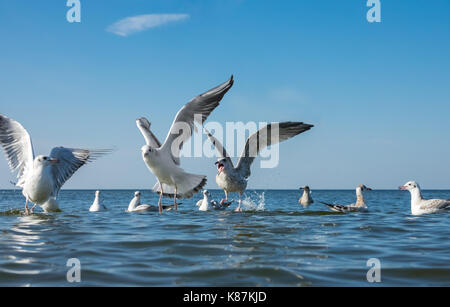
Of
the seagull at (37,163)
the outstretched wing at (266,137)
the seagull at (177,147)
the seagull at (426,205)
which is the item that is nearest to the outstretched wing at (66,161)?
the seagull at (37,163)

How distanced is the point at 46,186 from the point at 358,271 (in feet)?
27.2

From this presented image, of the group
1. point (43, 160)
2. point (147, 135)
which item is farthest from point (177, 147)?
point (43, 160)

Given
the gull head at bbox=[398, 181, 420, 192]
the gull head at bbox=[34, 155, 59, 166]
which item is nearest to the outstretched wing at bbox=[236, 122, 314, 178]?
the gull head at bbox=[398, 181, 420, 192]

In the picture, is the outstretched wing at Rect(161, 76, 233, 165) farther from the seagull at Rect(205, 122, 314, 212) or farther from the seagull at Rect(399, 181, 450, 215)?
the seagull at Rect(399, 181, 450, 215)

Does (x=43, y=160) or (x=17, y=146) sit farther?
(x=17, y=146)

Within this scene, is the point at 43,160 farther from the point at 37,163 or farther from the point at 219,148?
the point at 219,148

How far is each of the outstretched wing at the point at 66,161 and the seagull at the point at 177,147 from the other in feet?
6.51

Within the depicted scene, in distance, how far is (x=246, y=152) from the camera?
12984 mm

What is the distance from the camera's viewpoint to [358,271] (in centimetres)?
483

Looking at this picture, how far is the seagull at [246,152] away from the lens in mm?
12258

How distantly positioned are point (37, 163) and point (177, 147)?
3293 mm

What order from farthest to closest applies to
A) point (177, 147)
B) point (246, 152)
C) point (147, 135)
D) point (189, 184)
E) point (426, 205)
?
point (246, 152)
point (426, 205)
point (189, 184)
point (147, 135)
point (177, 147)
